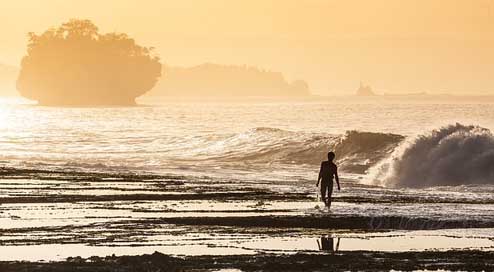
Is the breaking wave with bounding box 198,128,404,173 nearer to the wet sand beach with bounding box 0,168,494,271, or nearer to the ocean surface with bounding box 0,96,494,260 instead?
the ocean surface with bounding box 0,96,494,260

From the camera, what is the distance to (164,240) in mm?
21875

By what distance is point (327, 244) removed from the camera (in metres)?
21.7

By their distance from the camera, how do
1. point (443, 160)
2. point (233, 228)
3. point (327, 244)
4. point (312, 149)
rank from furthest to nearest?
1. point (312, 149)
2. point (443, 160)
3. point (233, 228)
4. point (327, 244)

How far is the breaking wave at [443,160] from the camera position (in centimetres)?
4338

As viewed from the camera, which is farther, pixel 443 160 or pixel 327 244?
pixel 443 160

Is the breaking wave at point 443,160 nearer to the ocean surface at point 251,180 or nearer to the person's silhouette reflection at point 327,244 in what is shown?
the ocean surface at point 251,180

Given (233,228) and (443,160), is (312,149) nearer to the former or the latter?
(443,160)

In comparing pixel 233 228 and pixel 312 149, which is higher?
pixel 233 228

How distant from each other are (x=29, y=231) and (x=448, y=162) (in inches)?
927

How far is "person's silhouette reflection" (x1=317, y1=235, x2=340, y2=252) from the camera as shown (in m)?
20.9

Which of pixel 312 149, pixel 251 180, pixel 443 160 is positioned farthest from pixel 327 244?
pixel 312 149

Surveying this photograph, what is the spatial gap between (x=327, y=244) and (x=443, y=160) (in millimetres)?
23140

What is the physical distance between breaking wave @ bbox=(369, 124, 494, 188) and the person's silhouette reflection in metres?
20.3

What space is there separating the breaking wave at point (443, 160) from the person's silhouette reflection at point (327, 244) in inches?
799
